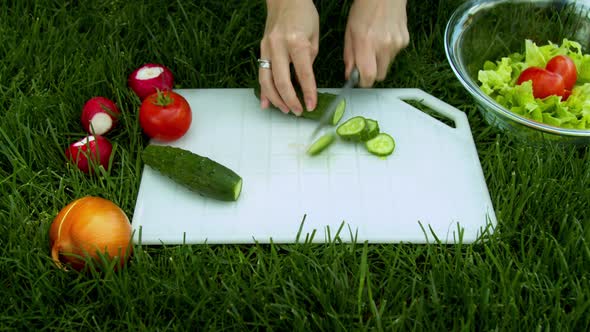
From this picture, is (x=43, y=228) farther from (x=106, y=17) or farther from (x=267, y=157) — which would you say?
(x=106, y=17)

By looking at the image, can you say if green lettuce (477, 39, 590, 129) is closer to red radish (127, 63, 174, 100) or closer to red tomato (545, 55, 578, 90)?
red tomato (545, 55, 578, 90)

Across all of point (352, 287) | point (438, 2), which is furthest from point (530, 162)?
point (438, 2)

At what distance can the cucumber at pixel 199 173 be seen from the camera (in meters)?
2.02

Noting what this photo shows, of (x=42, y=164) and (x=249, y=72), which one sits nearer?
(x=42, y=164)

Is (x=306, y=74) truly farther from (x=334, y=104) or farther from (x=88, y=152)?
(x=88, y=152)

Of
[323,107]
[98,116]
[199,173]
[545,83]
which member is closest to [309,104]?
[323,107]

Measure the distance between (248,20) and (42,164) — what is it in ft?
3.29

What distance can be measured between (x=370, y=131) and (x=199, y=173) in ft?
1.92

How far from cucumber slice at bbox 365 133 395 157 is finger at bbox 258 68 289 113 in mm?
298

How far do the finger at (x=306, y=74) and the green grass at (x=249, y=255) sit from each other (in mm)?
349

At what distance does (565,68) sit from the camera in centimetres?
244

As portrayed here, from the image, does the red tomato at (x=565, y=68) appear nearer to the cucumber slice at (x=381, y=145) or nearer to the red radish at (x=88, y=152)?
the cucumber slice at (x=381, y=145)

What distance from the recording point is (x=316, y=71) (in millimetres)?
2605

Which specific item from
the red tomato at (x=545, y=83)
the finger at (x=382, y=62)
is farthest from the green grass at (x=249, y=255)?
the finger at (x=382, y=62)
